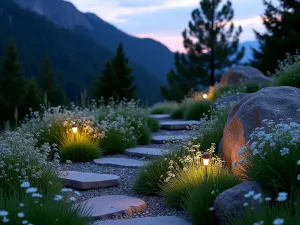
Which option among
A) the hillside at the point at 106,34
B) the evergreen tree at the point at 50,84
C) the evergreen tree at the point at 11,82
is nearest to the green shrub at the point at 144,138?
the evergreen tree at the point at 11,82

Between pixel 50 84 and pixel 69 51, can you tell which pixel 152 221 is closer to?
pixel 50 84

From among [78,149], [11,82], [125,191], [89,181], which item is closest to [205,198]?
[125,191]

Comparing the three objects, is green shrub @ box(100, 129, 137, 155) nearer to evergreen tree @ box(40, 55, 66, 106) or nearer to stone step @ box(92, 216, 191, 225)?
stone step @ box(92, 216, 191, 225)

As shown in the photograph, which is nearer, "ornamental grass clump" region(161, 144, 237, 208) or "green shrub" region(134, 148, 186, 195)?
"ornamental grass clump" region(161, 144, 237, 208)

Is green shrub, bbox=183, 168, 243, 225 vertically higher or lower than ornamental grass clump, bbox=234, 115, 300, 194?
lower

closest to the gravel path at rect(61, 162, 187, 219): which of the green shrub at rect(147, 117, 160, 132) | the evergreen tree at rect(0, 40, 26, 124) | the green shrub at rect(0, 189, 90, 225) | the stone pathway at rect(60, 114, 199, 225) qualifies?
the stone pathway at rect(60, 114, 199, 225)

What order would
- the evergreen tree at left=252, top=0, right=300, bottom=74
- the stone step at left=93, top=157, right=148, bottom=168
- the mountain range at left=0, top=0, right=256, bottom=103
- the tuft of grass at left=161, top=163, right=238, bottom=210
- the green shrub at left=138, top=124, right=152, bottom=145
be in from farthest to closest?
the mountain range at left=0, top=0, right=256, bottom=103 → the evergreen tree at left=252, top=0, right=300, bottom=74 → the green shrub at left=138, top=124, right=152, bottom=145 → the stone step at left=93, top=157, right=148, bottom=168 → the tuft of grass at left=161, top=163, right=238, bottom=210

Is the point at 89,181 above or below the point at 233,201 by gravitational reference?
below

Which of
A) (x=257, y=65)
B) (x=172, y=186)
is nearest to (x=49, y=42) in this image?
(x=257, y=65)

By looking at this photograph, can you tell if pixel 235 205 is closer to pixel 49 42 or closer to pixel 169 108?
pixel 169 108

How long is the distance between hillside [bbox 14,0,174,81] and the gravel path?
99.1m

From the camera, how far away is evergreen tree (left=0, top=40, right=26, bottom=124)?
114ft

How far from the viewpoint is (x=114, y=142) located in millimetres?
7426

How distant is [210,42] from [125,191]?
68.4ft
